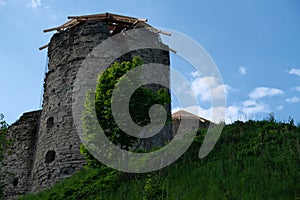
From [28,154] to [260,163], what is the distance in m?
11.8

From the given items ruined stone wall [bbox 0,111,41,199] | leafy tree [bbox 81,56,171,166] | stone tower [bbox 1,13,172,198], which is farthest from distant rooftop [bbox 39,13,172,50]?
leafy tree [bbox 81,56,171,166]

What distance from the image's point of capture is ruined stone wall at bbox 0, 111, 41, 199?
1680 cm

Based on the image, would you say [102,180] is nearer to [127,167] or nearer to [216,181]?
[127,167]

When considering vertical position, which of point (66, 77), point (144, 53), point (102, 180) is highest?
point (144, 53)

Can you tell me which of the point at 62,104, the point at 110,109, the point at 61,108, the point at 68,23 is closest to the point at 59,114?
the point at 61,108

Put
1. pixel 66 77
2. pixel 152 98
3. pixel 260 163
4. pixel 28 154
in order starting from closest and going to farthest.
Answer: pixel 260 163 < pixel 152 98 < pixel 66 77 < pixel 28 154

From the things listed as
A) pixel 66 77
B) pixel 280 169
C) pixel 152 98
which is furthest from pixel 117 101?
pixel 66 77

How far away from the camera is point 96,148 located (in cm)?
Answer: 972

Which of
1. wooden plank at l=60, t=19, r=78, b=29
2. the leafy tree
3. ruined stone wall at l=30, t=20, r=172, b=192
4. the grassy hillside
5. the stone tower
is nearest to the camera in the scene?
the grassy hillside

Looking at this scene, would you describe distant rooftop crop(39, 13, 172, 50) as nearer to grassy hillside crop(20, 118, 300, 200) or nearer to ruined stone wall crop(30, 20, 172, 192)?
ruined stone wall crop(30, 20, 172, 192)

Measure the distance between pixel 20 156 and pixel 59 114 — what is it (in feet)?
10.6

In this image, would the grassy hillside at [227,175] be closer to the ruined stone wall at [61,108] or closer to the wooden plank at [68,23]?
the ruined stone wall at [61,108]

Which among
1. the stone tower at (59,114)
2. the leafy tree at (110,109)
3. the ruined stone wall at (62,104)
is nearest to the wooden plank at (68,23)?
the stone tower at (59,114)

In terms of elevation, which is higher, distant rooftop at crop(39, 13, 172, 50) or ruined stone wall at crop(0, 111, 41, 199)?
distant rooftop at crop(39, 13, 172, 50)
